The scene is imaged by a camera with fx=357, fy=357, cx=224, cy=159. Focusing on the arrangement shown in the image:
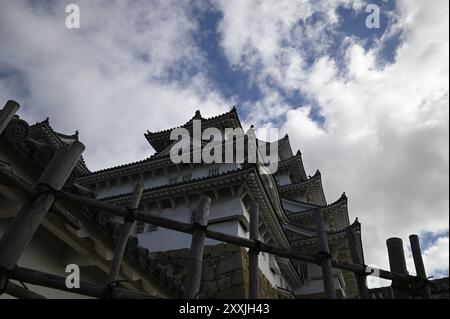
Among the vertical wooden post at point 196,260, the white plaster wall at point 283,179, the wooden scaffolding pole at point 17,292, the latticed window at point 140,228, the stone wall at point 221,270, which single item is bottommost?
the wooden scaffolding pole at point 17,292

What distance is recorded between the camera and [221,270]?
12797 mm

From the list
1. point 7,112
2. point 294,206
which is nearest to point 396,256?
point 7,112

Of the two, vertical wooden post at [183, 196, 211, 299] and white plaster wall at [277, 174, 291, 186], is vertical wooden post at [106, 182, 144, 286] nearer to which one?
vertical wooden post at [183, 196, 211, 299]

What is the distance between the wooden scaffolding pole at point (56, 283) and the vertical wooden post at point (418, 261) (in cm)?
390

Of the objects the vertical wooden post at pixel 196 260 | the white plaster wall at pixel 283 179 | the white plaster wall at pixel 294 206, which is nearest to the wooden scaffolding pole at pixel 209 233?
the vertical wooden post at pixel 196 260

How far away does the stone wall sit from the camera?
12.1 meters

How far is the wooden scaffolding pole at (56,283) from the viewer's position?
10.3 feet

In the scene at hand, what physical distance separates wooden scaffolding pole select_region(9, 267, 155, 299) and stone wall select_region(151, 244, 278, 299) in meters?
8.59

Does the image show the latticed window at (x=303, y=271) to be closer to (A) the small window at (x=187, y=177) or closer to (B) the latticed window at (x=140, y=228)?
(A) the small window at (x=187, y=177)

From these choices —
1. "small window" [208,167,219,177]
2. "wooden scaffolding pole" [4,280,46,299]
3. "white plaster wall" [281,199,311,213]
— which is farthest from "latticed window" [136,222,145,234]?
"white plaster wall" [281,199,311,213]
